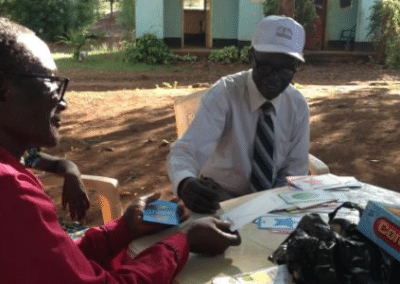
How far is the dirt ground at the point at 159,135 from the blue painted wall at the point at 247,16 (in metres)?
7.57

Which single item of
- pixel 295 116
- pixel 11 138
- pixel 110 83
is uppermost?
pixel 11 138

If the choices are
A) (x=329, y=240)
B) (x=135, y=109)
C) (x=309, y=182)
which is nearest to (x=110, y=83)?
(x=135, y=109)

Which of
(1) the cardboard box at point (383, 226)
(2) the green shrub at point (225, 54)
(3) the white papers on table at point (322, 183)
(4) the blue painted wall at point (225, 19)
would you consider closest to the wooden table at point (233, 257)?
(1) the cardboard box at point (383, 226)

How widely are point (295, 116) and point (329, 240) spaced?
1.48 meters

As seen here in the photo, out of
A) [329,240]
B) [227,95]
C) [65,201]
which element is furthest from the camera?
[227,95]

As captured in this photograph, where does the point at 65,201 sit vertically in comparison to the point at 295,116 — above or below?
below

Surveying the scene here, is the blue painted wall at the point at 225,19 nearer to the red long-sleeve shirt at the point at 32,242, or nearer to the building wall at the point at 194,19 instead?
the building wall at the point at 194,19

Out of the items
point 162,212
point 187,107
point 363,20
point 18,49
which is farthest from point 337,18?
point 18,49

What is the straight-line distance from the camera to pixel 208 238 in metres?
1.58

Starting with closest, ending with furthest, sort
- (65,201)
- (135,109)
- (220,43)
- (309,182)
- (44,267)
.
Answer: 1. (44,267)
2. (309,182)
3. (65,201)
4. (135,109)
5. (220,43)

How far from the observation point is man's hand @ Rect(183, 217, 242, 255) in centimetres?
158

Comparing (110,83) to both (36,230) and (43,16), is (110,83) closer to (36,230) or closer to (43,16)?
(43,16)

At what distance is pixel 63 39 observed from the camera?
1828 centimetres

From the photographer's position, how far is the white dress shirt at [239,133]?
262cm
